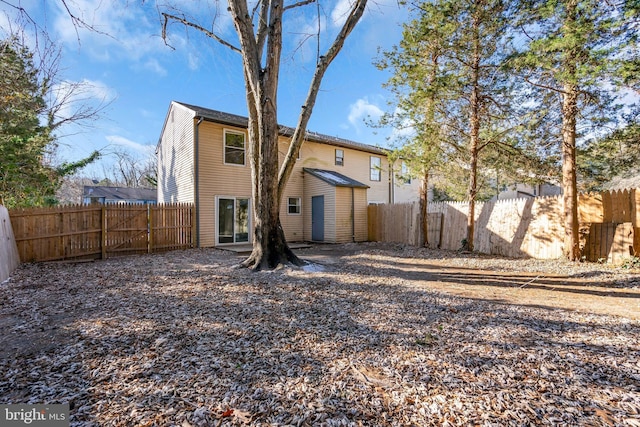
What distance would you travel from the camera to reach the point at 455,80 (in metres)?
8.24

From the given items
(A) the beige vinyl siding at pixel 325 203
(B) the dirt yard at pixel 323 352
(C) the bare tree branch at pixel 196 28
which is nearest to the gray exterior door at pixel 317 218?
(A) the beige vinyl siding at pixel 325 203

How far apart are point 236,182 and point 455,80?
862 centimetres

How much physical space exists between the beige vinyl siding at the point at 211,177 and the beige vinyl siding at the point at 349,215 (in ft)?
14.5

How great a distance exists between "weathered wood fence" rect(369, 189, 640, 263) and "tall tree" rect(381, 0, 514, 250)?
75cm

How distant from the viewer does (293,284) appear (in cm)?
523

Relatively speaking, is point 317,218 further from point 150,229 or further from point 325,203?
point 150,229

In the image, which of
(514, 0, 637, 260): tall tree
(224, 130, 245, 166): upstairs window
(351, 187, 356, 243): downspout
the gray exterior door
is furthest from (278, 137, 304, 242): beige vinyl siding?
(514, 0, 637, 260): tall tree

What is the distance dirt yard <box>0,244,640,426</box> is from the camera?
6.22ft

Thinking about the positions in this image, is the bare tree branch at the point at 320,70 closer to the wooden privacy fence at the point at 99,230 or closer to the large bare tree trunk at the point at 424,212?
the wooden privacy fence at the point at 99,230

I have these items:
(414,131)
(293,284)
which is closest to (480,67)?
(414,131)

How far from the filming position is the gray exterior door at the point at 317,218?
13109 millimetres

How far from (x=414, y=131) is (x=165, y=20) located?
764 centimetres

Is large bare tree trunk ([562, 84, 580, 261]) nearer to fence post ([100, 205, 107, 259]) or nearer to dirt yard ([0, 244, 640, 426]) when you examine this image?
dirt yard ([0, 244, 640, 426])

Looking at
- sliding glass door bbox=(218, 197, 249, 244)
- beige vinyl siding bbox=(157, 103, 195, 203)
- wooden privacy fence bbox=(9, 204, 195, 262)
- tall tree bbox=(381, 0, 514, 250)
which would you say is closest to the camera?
wooden privacy fence bbox=(9, 204, 195, 262)
